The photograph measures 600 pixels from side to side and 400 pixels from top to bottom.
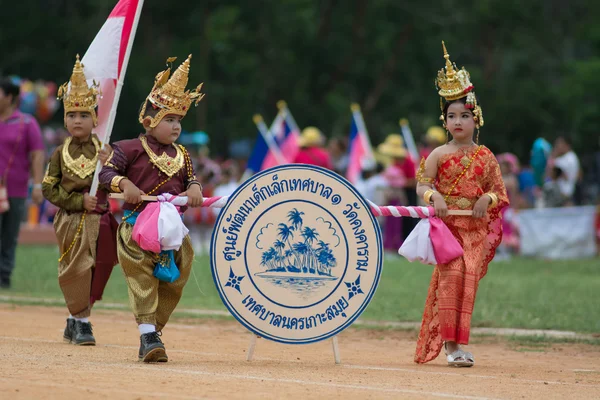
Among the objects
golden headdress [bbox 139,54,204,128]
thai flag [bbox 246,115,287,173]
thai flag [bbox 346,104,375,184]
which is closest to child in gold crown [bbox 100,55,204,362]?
golden headdress [bbox 139,54,204,128]

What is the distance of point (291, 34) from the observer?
42.4m

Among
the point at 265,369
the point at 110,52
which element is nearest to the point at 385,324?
the point at 110,52

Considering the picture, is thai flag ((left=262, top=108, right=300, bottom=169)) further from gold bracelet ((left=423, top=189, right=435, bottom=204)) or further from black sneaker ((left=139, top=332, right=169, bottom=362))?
black sneaker ((left=139, top=332, right=169, bottom=362))

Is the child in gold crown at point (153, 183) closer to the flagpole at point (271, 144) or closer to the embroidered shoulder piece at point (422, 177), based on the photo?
the embroidered shoulder piece at point (422, 177)

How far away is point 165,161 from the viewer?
8.31 meters

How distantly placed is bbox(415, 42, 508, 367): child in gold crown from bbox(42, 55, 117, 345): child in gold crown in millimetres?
2588

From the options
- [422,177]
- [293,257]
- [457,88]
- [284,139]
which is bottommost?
[293,257]

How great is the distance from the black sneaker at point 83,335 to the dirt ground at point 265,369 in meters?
0.12

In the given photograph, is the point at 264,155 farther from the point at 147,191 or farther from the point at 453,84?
the point at 147,191

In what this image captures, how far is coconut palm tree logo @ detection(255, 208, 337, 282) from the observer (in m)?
8.38

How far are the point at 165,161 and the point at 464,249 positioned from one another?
7.35 ft

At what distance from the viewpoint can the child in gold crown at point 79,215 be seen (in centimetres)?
941

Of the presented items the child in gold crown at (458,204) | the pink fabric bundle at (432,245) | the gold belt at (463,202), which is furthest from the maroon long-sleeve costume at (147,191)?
the gold belt at (463,202)

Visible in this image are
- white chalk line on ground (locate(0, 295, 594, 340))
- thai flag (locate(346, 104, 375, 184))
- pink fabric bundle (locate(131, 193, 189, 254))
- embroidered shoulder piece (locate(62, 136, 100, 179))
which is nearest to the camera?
pink fabric bundle (locate(131, 193, 189, 254))
